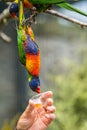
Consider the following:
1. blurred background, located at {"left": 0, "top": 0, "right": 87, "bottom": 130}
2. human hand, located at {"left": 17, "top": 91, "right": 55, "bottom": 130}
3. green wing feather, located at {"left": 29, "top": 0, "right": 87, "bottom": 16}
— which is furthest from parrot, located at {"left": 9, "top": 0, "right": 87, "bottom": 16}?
blurred background, located at {"left": 0, "top": 0, "right": 87, "bottom": 130}

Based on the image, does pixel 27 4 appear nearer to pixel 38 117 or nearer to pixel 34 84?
pixel 34 84

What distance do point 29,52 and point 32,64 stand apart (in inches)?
0.7

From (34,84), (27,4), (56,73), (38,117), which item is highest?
(27,4)

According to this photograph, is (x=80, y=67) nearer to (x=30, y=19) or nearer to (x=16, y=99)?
(x=16, y=99)

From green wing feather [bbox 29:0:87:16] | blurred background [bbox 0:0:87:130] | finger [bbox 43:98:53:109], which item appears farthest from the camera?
blurred background [bbox 0:0:87:130]

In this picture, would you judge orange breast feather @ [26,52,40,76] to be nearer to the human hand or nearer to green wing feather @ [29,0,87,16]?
green wing feather @ [29,0,87,16]

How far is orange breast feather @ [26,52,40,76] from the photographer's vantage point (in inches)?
23.5

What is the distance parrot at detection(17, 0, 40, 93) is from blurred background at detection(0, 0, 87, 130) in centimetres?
244

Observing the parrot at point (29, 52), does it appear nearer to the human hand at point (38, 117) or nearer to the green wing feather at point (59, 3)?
the green wing feather at point (59, 3)

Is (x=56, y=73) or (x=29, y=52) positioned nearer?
(x=29, y=52)

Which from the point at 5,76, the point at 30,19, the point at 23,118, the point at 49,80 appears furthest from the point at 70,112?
the point at 30,19

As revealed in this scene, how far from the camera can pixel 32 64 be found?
60cm

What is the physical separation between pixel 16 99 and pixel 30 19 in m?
2.81

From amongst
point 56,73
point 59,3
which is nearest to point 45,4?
point 59,3
